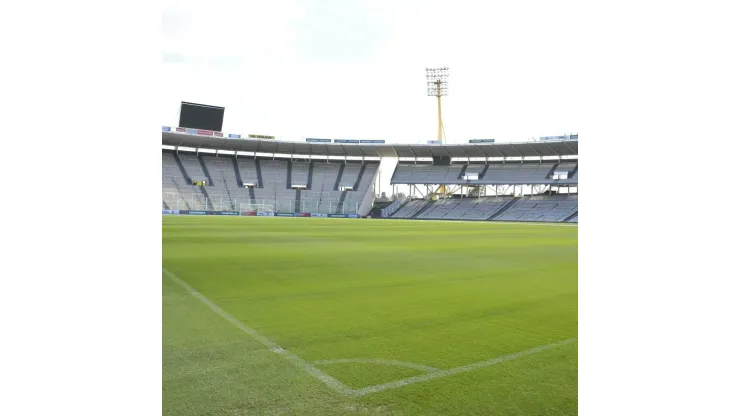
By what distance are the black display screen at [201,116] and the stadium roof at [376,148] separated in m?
1.35

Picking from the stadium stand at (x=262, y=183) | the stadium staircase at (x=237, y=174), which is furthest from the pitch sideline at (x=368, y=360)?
the stadium staircase at (x=237, y=174)

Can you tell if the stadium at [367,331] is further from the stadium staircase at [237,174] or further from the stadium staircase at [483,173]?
→ the stadium staircase at [483,173]

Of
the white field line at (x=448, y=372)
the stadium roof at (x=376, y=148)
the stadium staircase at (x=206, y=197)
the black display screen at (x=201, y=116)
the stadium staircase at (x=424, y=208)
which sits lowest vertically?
the white field line at (x=448, y=372)

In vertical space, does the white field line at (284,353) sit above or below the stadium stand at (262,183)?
below

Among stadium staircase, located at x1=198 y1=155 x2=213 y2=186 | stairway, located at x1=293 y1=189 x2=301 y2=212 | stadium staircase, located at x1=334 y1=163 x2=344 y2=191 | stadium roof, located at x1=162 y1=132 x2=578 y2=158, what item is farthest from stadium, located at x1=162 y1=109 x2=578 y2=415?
stadium staircase, located at x1=334 y1=163 x2=344 y2=191

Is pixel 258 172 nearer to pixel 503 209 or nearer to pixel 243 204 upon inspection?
pixel 243 204

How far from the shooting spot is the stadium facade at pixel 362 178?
3812 centimetres

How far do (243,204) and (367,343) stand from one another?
37.0 meters

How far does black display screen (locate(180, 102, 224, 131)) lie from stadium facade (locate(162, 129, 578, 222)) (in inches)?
55.1

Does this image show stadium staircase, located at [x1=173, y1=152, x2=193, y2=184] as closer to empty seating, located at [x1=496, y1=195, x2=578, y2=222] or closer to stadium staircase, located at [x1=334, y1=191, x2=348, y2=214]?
stadium staircase, located at [x1=334, y1=191, x2=348, y2=214]

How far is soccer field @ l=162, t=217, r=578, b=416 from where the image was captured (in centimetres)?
179

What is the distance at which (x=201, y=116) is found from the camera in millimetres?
40531

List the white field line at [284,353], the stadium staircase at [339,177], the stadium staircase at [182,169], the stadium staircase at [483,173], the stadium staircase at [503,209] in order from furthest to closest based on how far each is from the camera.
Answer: the stadium staircase at [339,177] < the stadium staircase at [483,173] < the stadium staircase at [182,169] < the stadium staircase at [503,209] < the white field line at [284,353]
